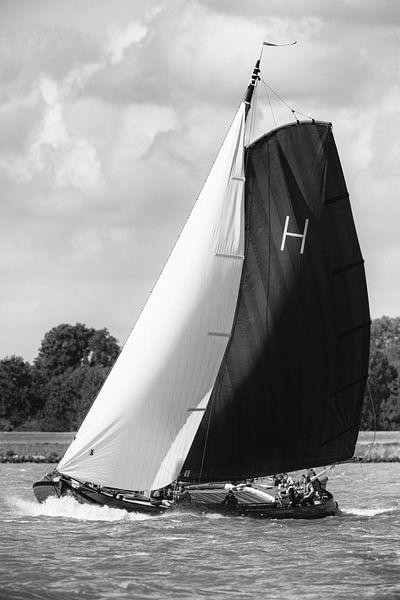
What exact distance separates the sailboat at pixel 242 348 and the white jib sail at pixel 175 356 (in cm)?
5

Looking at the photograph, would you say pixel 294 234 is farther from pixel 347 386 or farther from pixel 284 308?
pixel 347 386

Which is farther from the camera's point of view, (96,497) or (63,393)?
(63,393)

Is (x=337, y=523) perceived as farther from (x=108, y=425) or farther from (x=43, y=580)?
(x=43, y=580)

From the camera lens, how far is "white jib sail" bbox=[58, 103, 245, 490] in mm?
45969

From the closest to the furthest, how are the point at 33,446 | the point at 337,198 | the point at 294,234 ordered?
the point at 294,234
the point at 337,198
the point at 33,446

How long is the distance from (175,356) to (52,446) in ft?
218

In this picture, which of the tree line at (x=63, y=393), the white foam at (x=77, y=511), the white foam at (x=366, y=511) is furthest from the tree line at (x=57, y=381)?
the white foam at (x=77, y=511)

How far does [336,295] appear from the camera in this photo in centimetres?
4838

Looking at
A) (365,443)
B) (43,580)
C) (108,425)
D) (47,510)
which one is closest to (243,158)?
(108,425)

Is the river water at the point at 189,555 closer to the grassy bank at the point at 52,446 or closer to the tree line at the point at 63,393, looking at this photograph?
the grassy bank at the point at 52,446

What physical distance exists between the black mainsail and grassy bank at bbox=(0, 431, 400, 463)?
3955 centimetres

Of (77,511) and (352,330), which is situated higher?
(352,330)

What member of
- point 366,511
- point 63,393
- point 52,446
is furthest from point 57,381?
point 366,511

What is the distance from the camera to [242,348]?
47688mm
